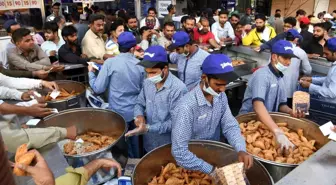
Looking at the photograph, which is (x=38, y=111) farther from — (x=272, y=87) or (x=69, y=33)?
Answer: (x=272, y=87)

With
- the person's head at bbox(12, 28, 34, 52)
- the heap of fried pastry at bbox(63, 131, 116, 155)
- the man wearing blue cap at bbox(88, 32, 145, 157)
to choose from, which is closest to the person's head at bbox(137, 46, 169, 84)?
the man wearing blue cap at bbox(88, 32, 145, 157)

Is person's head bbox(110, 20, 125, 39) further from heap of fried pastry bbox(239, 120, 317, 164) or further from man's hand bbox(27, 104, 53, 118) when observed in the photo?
heap of fried pastry bbox(239, 120, 317, 164)

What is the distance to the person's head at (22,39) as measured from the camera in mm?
3389

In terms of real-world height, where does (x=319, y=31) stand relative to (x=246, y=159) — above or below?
above

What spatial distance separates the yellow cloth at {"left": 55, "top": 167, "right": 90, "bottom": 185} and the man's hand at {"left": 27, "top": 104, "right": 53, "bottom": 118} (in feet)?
3.33

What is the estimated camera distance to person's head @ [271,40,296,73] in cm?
255

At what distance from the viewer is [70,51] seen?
13.2 ft

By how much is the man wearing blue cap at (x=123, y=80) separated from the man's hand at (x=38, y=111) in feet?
1.89

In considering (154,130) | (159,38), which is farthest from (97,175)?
(159,38)

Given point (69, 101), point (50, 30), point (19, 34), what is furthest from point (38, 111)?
point (50, 30)

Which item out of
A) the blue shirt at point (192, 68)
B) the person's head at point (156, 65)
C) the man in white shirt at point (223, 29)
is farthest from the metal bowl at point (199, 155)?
the man in white shirt at point (223, 29)

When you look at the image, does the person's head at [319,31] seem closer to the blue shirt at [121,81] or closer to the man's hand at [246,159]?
the blue shirt at [121,81]

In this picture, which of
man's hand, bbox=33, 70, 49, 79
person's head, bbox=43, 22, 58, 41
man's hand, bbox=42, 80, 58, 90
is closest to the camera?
man's hand, bbox=42, 80, 58, 90

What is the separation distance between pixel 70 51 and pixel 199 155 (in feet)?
9.11
